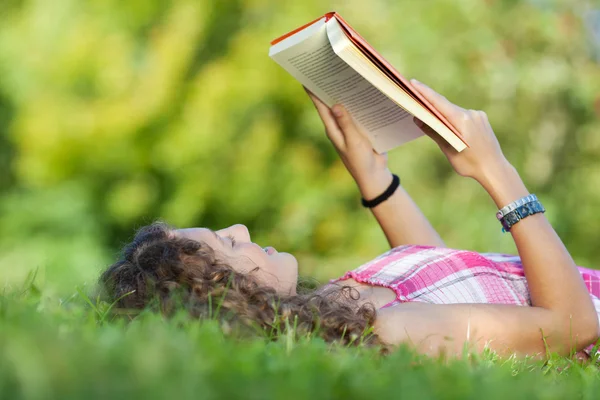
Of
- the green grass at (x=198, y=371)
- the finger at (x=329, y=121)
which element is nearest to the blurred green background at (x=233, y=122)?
the finger at (x=329, y=121)

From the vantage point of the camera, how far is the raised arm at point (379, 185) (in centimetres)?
290

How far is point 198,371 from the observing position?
920mm

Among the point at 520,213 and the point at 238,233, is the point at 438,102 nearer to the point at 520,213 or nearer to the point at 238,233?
the point at 520,213

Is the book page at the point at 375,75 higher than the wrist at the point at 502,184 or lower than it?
higher

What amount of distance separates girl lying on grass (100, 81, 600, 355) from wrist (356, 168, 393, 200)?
431mm

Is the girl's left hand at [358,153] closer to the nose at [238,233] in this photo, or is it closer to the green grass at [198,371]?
the nose at [238,233]

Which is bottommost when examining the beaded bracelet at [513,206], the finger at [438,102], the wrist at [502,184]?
the beaded bracelet at [513,206]

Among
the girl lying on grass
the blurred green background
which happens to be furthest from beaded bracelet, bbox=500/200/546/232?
the blurred green background

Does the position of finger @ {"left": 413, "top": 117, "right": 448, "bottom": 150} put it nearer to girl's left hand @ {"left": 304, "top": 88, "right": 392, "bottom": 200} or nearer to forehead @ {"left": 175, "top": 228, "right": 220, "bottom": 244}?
girl's left hand @ {"left": 304, "top": 88, "right": 392, "bottom": 200}

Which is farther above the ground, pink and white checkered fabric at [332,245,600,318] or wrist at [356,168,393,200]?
wrist at [356,168,393,200]

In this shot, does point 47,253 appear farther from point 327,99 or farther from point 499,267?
point 499,267

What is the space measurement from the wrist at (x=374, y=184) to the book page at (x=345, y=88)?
0.14 m

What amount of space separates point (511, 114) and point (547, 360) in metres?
6.92

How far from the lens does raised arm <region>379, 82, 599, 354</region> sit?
196 cm
